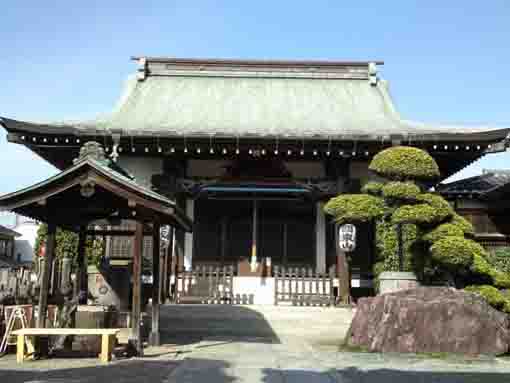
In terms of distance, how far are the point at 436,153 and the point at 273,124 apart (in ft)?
16.0

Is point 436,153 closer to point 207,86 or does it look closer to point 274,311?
point 274,311

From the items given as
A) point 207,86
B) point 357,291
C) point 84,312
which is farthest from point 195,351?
point 207,86

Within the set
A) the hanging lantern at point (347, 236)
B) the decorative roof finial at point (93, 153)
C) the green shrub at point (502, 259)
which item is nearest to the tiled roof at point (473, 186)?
the green shrub at point (502, 259)

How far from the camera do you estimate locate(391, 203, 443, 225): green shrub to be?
9.30 meters

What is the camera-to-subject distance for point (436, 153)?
13.5 m

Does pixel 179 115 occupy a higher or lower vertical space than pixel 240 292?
higher

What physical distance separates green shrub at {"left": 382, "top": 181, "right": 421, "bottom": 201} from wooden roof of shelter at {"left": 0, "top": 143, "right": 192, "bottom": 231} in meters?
4.30

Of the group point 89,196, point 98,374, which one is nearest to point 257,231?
point 89,196

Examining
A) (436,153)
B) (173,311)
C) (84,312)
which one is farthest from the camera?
(436,153)

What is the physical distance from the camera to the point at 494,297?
9.20 meters

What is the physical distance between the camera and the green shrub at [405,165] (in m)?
9.75

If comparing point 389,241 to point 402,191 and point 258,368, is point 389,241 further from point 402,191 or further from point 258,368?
point 258,368

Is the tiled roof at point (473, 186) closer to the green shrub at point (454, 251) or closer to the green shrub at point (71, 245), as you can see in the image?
the green shrub at point (454, 251)

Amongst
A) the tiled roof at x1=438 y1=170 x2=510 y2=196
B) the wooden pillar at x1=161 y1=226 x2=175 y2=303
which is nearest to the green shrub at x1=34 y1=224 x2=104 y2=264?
the wooden pillar at x1=161 y1=226 x2=175 y2=303
